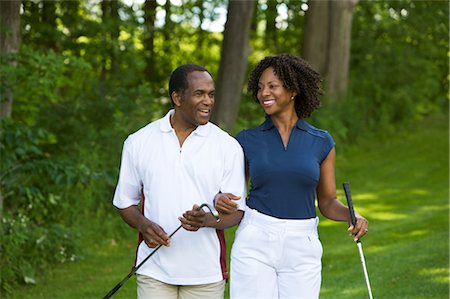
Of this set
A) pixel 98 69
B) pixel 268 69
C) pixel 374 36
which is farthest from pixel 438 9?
pixel 268 69

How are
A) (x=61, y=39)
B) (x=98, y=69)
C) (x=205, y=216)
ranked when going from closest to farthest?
(x=205, y=216) → (x=61, y=39) → (x=98, y=69)

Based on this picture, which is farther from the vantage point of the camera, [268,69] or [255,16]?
[255,16]

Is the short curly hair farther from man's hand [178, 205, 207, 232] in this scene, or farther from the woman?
man's hand [178, 205, 207, 232]

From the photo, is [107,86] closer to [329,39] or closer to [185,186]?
[329,39]

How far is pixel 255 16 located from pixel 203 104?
17.7 metres

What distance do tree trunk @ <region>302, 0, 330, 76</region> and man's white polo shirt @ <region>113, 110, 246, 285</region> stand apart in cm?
1552

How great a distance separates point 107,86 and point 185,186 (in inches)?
349

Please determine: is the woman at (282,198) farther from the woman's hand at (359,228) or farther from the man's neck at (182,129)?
the man's neck at (182,129)

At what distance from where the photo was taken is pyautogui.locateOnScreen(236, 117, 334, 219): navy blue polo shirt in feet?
15.5

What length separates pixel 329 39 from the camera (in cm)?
2034

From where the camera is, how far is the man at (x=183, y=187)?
15.3ft

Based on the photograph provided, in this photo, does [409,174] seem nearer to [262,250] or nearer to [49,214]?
[49,214]

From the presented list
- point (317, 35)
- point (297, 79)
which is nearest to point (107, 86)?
point (317, 35)

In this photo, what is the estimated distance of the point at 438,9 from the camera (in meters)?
20.5
